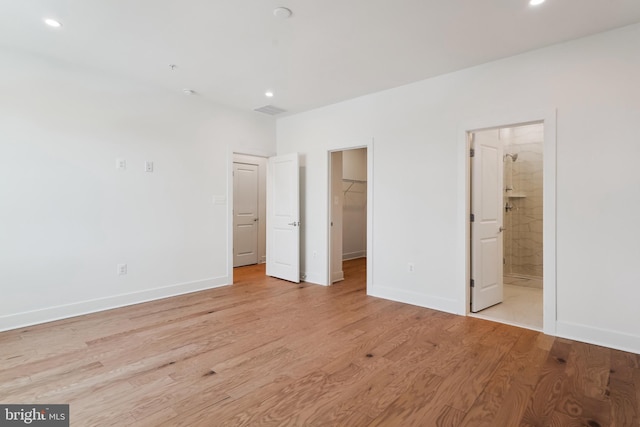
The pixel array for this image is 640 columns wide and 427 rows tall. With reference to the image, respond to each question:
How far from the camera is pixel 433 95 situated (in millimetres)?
3771

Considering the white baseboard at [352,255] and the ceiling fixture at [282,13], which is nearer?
the ceiling fixture at [282,13]

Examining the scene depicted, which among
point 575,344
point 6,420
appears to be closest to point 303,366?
point 6,420

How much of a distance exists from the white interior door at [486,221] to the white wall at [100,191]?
3423 millimetres

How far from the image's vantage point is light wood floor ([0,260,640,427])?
74.0 inches

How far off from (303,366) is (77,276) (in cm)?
284

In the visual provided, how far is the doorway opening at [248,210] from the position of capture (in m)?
6.55

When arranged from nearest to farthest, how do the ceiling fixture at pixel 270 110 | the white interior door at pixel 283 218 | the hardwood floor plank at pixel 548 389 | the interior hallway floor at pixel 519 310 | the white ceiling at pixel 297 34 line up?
the hardwood floor plank at pixel 548 389 < the white ceiling at pixel 297 34 < the interior hallway floor at pixel 519 310 < the ceiling fixture at pixel 270 110 < the white interior door at pixel 283 218

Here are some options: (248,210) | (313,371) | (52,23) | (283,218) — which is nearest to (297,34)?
(52,23)

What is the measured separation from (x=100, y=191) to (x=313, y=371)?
124 inches

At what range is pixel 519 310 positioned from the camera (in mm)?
3742

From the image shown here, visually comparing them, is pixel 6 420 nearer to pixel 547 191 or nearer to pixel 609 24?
pixel 547 191

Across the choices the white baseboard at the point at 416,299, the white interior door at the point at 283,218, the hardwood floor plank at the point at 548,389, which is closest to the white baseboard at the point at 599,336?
the hardwood floor plank at the point at 548,389

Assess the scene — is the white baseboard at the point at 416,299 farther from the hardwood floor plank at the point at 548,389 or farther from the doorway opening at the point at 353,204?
the doorway opening at the point at 353,204

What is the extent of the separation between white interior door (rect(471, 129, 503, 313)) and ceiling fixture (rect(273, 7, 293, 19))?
7.85ft
